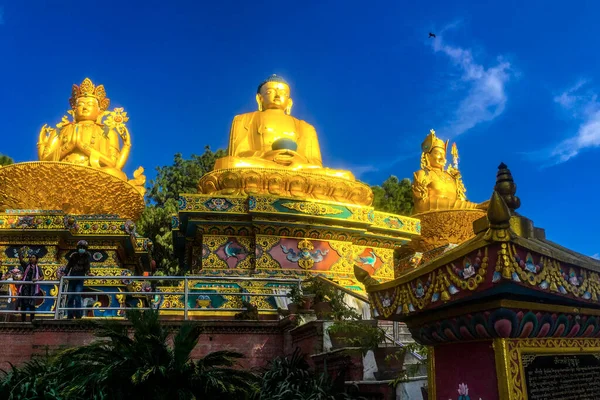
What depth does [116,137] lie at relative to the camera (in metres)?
16.9

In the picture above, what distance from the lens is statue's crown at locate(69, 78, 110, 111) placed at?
1720 cm

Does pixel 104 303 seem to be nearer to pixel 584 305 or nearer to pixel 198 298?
pixel 198 298

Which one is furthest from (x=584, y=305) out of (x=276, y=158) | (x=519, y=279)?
(x=276, y=158)

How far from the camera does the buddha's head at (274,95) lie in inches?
735

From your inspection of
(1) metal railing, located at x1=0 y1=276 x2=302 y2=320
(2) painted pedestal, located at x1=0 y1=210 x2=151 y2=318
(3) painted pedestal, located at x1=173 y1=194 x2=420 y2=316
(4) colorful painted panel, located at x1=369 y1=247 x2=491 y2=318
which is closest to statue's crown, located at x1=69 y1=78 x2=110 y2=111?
(2) painted pedestal, located at x1=0 y1=210 x2=151 y2=318

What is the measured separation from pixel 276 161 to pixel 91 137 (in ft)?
18.3

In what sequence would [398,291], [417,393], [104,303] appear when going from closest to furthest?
1. [398,291]
2. [417,393]
3. [104,303]

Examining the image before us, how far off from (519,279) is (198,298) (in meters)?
8.29

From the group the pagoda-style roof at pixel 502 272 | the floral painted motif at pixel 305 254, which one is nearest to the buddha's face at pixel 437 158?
the floral painted motif at pixel 305 254

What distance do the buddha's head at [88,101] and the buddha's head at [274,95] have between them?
5.04 m

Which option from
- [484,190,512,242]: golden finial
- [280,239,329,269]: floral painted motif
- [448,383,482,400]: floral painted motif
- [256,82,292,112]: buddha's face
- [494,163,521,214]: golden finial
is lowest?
[448,383,482,400]: floral painted motif

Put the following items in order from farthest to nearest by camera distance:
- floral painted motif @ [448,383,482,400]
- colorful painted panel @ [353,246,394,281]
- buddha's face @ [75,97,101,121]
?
1. buddha's face @ [75,97,101,121]
2. colorful painted panel @ [353,246,394,281]
3. floral painted motif @ [448,383,482,400]

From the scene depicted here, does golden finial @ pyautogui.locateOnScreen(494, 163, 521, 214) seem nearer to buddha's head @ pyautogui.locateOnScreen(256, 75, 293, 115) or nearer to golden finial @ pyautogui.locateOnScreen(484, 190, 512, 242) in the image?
golden finial @ pyautogui.locateOnScreen(484, 190, 512, 242)

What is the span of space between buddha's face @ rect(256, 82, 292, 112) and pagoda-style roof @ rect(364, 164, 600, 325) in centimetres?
1548
